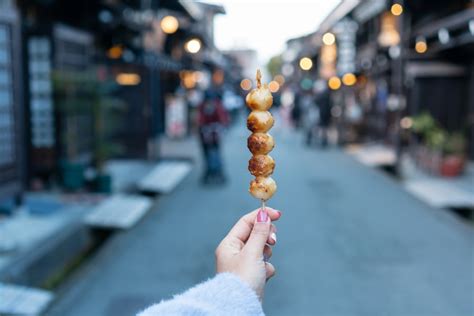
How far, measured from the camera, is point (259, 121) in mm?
1692

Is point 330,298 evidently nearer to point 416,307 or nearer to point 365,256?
point 416,307

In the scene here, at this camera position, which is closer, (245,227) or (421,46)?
(245,227)

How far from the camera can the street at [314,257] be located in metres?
6.32

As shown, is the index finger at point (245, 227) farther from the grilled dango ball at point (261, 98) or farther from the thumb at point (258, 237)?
the grilled dango ball at point (261, 98)

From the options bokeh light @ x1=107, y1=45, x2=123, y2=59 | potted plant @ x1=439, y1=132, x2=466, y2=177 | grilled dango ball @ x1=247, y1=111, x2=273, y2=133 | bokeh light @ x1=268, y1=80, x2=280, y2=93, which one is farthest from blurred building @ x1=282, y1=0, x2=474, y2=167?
grilled dango ball @ x1=247, y1=111, x2=273, y2=133

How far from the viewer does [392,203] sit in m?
12.0

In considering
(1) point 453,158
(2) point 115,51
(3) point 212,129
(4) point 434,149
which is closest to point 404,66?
(4) point 434,149

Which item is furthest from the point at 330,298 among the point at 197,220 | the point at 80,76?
the point at 80,76

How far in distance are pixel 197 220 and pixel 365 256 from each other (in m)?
3.26

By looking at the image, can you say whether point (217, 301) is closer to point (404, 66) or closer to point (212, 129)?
point (212, 129)

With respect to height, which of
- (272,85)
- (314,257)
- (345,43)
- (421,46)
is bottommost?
(314,257)

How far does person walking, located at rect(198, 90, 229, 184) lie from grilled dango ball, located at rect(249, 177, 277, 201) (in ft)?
39.0

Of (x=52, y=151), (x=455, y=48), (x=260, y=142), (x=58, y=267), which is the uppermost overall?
(x=455, y=48)

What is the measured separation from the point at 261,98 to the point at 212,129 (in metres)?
12.2
